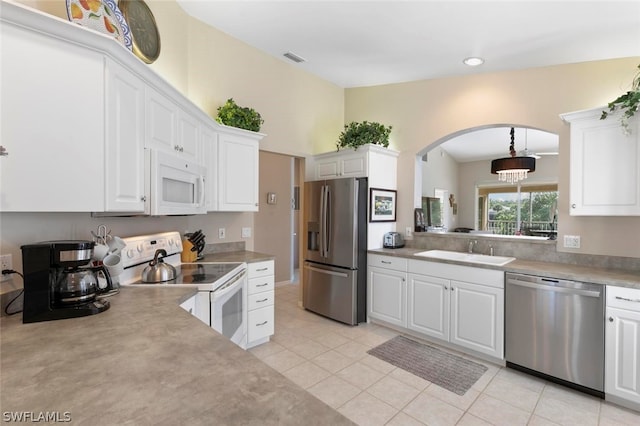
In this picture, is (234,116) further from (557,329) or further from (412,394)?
(557,329)

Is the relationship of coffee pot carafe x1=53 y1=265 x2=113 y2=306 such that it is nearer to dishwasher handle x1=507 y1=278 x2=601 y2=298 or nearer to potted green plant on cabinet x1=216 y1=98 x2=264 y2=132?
potted green plant on cabinet x1=216 y1=98 x2=264 y2=132

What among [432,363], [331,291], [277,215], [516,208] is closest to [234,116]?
[331,291]

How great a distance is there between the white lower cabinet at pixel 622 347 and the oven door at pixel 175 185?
3.15 metres

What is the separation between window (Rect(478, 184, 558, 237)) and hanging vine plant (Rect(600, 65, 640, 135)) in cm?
542

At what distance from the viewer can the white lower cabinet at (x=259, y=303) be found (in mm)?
2912

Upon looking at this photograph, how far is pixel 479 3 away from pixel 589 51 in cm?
122

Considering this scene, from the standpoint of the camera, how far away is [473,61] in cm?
317

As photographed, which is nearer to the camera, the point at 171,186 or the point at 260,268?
the point at 171,186

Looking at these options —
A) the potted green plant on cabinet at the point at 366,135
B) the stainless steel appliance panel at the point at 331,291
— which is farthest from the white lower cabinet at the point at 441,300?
the potted green plant on cabinet at the point at 366,135

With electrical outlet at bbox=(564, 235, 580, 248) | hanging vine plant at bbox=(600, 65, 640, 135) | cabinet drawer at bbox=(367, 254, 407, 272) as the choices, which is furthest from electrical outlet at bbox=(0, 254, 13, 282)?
electrical outlet at bbox=(564, 235, 580, 248)

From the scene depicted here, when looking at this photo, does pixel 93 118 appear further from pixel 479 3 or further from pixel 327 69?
pixel 327 69

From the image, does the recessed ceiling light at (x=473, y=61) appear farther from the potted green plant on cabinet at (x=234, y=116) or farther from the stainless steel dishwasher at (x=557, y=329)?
the potted green plant on cabinet at (x=234, y=116)

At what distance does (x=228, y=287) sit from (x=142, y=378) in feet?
4.75

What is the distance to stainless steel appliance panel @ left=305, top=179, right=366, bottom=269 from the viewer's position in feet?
11.9
